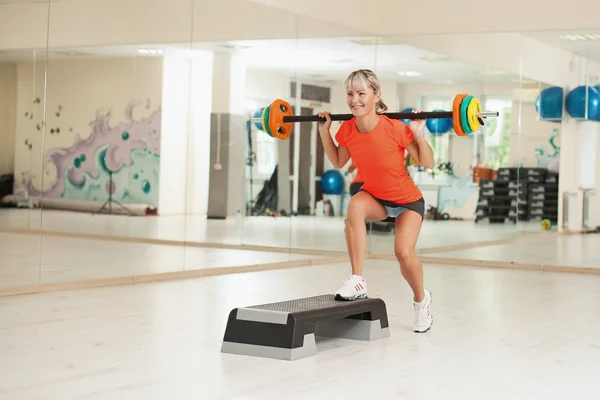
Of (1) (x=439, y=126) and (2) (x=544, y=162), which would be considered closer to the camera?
(2) (x=544, y=162)

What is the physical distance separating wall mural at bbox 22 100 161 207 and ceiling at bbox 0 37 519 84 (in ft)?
4.26

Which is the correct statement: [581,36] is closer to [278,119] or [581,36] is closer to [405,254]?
[278,119]

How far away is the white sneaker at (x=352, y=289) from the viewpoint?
446 centimetres

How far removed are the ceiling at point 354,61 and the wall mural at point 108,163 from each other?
1.30m

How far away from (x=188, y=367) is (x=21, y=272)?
242 cm

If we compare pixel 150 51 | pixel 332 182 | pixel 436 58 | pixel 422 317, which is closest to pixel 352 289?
pixel 422 317

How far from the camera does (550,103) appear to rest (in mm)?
8836

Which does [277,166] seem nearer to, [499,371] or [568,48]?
[568,48]

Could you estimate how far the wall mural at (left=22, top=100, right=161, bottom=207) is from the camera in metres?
5.91

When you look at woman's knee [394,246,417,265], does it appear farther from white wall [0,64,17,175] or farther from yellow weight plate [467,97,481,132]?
white wall [0,64,17,175]

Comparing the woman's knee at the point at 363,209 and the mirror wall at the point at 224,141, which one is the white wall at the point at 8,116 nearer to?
the mirror wall at the point at 224,141

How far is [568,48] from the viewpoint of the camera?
8.60 meters

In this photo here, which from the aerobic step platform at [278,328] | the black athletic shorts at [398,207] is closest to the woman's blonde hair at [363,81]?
the black athletic shorts at [398,207]

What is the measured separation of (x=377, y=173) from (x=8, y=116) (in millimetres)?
2356
